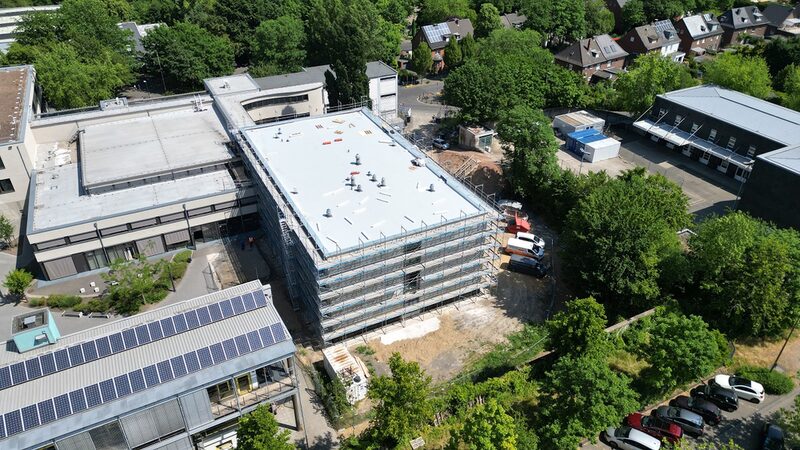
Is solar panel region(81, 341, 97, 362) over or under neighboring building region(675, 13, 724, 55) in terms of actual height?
under

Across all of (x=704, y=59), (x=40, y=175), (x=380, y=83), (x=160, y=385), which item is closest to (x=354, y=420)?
(x=160, y=385)

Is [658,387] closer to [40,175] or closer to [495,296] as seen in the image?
[495,296]

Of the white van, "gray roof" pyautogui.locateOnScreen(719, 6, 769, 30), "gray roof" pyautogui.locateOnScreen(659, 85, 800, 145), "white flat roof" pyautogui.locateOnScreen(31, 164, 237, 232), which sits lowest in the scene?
the white van

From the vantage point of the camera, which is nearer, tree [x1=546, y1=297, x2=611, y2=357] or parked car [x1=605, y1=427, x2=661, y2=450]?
parked car [x1=605, y1=427, x2=661, y2=450]

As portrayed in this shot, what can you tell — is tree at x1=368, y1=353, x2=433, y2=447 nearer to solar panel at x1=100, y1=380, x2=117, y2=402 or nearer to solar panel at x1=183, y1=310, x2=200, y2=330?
solar panel at x1=183, y1=310, x2=200, y2=330

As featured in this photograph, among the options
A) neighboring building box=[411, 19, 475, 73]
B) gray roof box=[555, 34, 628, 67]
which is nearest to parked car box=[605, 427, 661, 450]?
gray roof box=[555, 34, 628, 67]

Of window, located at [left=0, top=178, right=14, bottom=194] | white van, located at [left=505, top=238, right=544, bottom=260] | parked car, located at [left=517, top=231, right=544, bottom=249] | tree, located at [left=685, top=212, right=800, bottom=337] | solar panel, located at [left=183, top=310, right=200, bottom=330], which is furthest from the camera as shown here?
window, located at [left=0, top=178, right=14, bottom=194]

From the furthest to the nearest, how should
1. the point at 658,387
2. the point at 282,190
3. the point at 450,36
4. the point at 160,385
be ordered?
the point at 450,36, the point at 282,190, the point at 658,387, the point at 160,385

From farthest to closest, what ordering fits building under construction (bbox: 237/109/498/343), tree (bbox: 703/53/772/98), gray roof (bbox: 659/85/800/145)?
tree (bbox: 703/53/772/98) < gray roof (bbox: 659/85/800/145) < building under construction (bbox: 237/109/498/343)
